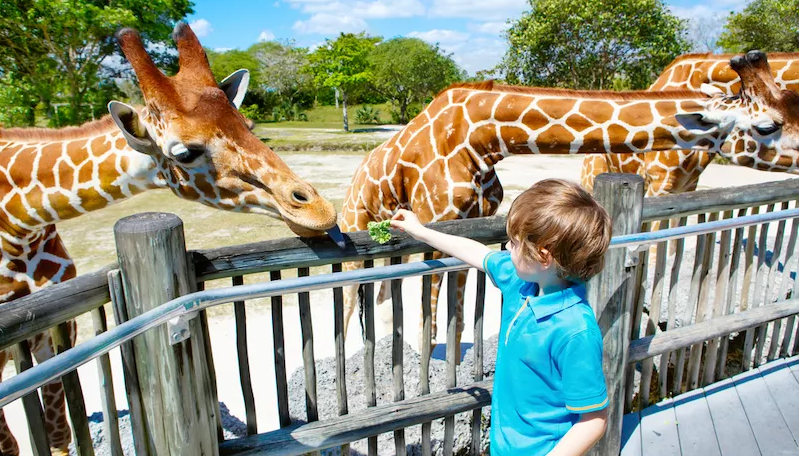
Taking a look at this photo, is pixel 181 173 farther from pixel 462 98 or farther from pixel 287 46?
pixel 287 46

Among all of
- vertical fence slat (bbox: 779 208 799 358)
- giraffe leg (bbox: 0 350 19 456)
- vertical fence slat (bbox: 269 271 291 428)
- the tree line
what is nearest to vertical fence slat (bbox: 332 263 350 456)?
vertical fence slat (bbox: 269 271 291 428)

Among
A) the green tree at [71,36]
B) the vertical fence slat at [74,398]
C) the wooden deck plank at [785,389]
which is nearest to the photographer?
the vertical fence slat at [74,398]

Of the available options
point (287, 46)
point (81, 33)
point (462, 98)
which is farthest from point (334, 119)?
point (462, 98)

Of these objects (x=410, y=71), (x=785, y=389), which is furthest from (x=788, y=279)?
(x=410, y=71)

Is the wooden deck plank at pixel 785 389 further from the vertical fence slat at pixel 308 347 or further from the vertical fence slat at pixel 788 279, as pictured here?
the vertical fence slat at pixel 308 347

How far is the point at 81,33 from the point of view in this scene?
1598 centimetres

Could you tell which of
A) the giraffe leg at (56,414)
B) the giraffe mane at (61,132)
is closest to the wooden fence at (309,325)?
the giraffe leg at (56,414)

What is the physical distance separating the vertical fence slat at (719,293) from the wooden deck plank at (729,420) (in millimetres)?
105

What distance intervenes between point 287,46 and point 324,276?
54.5 m

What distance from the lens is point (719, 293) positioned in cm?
324

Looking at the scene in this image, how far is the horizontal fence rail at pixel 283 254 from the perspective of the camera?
145 cm

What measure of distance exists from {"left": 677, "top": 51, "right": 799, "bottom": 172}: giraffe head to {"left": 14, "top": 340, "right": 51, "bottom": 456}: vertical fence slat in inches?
146

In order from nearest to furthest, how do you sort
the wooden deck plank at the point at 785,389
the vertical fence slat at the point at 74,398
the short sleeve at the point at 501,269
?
the vertical fence slat at the point at 74,398 < the short sleeve at the point at 501,269 < the wooden deck plank at the point at 785,389

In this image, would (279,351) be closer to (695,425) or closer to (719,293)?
(695,425)
